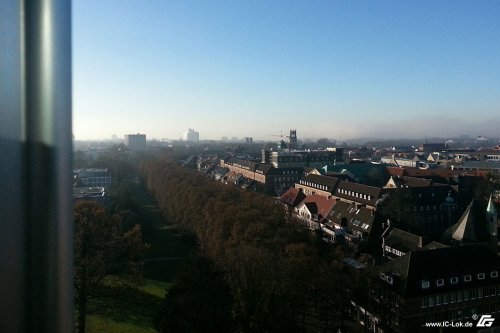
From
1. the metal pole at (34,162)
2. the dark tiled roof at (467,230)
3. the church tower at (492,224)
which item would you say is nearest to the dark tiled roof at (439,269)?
the dark tiled roof at (467,230)

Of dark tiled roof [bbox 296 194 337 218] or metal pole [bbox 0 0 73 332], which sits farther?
dark tiled roof [bbox 296 194 337 218]

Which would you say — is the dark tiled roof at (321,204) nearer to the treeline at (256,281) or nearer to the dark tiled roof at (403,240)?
the treeline at (256,281)

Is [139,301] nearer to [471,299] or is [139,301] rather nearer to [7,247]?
[471,299]

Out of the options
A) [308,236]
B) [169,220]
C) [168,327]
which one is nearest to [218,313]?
[168,327]

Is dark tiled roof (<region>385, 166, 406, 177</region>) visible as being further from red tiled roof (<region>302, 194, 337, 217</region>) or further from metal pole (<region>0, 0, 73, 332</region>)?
metal pole (<region>0, 0, 73, 332</region>)

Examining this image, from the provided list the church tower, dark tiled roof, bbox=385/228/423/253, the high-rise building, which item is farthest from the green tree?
the high-rise building

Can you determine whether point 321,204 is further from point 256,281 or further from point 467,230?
point 256,281
